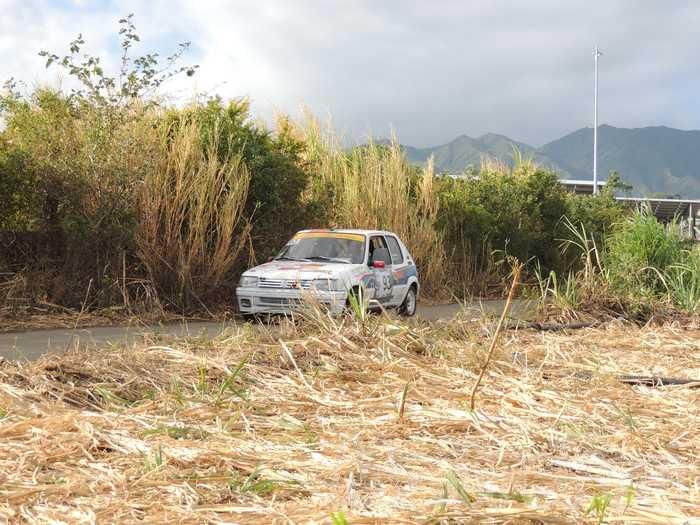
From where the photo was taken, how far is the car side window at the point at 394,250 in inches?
612

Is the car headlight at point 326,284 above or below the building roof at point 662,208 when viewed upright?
below

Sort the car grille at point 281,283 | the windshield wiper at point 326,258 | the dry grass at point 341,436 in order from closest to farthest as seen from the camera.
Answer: the dry grass at point 341,436 → the car grille at point 281,283 → the windshield wiper at point 326,258

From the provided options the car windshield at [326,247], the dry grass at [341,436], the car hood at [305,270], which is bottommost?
the dry grass at [341,436]

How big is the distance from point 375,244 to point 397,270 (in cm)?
66

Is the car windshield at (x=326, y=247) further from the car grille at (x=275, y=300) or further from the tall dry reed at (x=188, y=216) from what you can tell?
the car grille at (x=275, y=300)

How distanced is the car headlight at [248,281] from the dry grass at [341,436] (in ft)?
19.6

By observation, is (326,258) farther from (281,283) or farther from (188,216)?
(188,216)

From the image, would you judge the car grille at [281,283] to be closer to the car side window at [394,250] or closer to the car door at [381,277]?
the car door at [381,277]

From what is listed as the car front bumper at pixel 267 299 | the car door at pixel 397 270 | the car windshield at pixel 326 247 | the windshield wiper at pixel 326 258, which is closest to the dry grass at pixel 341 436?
A: the car front bumper at pixel 267 299

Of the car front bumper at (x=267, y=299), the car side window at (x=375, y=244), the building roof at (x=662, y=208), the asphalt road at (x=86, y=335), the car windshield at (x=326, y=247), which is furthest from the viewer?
the car side window at (x=375, y=244)

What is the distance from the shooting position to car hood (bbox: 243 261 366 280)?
13.2 metres

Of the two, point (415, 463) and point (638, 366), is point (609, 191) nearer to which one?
point (638, 366)

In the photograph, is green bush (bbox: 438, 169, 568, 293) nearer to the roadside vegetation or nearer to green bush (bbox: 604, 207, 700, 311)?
the roadside vegetation

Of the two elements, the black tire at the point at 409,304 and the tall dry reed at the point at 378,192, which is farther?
the tall dry reed at the point at 378,192
